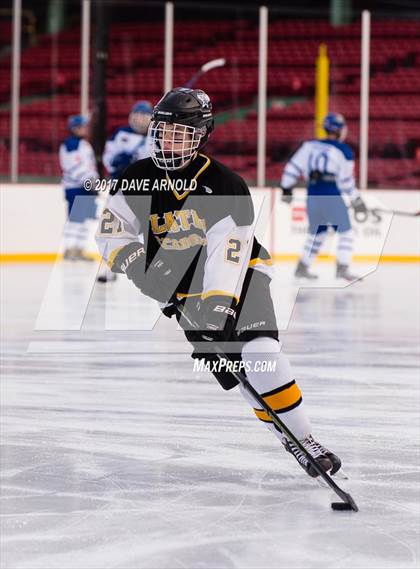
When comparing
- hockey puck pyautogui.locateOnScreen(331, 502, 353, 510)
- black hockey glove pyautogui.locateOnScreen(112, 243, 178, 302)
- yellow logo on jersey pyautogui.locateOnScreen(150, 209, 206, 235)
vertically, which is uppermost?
yellow logo on jersey pyautogui.locateOnScreen(150, 209, 206, 235)

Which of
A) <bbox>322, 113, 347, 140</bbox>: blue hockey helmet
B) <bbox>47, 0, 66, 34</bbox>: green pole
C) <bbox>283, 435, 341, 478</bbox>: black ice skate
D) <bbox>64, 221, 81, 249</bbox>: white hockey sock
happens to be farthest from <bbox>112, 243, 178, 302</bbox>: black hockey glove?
<bbox>47, 0, 66, 34</bbox>: green pole

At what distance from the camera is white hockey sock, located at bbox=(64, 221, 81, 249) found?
10.7m

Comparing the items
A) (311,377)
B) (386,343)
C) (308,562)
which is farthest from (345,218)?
(308,562)

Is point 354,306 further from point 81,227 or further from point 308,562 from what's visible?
point 308,562

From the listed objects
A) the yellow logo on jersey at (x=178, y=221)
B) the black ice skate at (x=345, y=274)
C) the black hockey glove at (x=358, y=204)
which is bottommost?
the black ice skate at (x=345, y=274)

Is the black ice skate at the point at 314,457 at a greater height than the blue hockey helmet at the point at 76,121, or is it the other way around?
the blue hockey helmet at the point at 76,121

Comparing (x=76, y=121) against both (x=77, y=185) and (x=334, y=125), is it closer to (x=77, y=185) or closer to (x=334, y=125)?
(x=77, y=185)

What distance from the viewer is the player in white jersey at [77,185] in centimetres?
1062

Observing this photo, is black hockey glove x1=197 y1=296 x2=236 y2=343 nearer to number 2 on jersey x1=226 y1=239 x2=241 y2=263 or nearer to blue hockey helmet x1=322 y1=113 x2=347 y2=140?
number 2 on jersey x1=226 y1=239 x2=241 y2=263

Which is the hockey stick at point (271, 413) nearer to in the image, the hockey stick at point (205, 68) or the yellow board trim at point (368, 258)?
the yellow board trim at point (368, 258)

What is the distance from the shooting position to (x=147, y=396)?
448 cm

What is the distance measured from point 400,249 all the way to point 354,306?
4.09m

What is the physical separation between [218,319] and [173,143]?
0.46 metres

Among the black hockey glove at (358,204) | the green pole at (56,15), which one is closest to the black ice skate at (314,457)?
the black hockey glove at (358,204)
